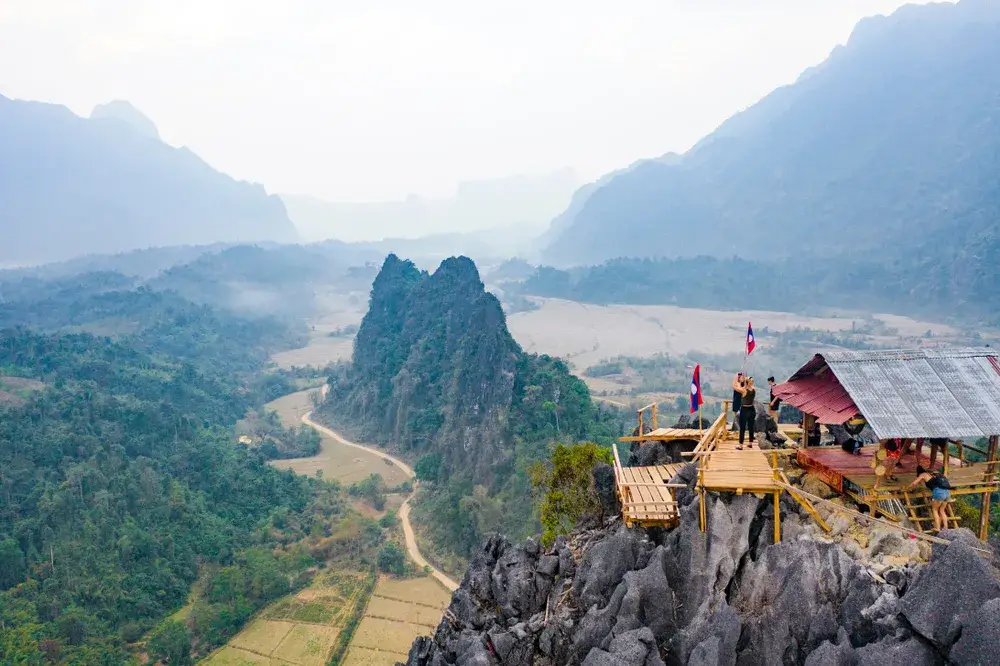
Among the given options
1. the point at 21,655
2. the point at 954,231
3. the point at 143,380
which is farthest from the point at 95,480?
the point at 954,231

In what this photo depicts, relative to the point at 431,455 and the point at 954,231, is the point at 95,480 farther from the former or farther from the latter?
the point at 954,231

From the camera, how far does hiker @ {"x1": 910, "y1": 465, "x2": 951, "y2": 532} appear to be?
1034cm

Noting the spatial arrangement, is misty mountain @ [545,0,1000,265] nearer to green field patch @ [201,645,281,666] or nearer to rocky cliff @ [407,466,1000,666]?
rocky cliff @ [407,466,1000,666]

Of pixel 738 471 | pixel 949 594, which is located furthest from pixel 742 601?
pixel 949 594

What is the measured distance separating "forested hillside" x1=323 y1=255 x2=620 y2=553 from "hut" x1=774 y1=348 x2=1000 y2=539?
76.8 ft

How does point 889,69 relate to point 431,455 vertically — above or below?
above

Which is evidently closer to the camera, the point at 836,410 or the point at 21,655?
the point at 836,410

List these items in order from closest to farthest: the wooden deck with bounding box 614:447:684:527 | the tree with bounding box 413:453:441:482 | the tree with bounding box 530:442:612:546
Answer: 1. the wooden deck with bounding box 614:447:684:527
2. the tree with bounding box 530:442:612:546
3. the tree with bounding box 413:453:441:482

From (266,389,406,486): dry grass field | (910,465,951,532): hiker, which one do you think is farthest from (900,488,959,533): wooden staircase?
(266,389,406,486): dry grass field

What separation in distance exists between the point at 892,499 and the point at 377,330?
204 feet

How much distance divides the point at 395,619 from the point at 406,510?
41.0 feet

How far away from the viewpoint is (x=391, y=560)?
33.8 metres

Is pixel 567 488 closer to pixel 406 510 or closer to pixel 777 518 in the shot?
pixel 777 518

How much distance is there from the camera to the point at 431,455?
46.1 metres
